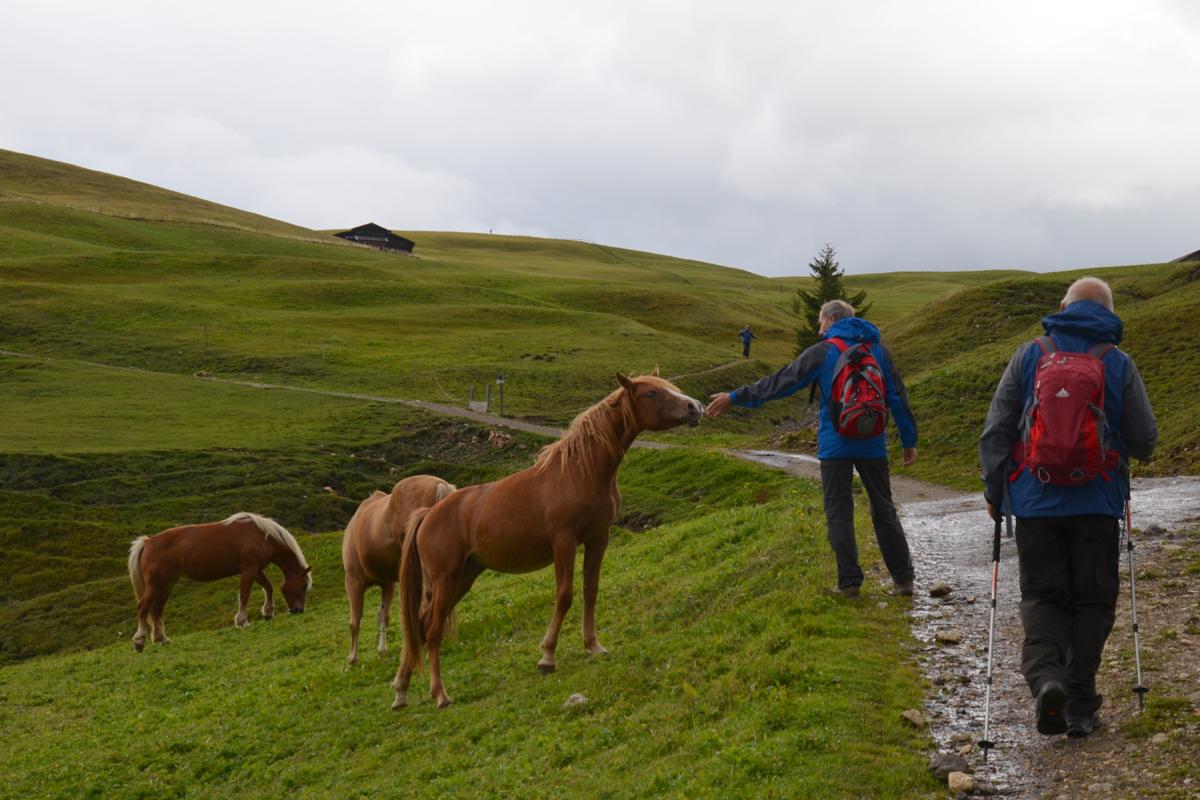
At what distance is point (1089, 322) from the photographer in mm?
7809

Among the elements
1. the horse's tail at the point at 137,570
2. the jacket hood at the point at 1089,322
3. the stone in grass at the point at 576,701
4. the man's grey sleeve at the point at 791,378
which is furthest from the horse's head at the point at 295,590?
the jacket hood at the point at 1089,322

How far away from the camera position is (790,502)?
2097cm

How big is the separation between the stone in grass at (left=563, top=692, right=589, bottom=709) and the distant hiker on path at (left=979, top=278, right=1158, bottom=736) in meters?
4.40

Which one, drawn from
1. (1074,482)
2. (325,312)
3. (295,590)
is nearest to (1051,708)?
(1074,482)

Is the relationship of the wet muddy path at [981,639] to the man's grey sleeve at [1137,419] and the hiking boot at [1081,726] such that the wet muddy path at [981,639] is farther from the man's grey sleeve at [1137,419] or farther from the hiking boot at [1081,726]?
the man's grey sleeve at [1137,419]

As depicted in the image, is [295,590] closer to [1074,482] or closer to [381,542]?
[381,542]

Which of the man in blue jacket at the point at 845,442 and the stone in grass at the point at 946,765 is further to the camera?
the man in blue jacket at the point at 845,442

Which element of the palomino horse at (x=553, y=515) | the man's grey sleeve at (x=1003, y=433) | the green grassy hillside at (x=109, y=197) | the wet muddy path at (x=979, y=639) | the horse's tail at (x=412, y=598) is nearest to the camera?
the wet muddy path at (x=979, y=639)

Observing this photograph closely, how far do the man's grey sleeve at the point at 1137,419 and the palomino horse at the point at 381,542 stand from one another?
9589mm

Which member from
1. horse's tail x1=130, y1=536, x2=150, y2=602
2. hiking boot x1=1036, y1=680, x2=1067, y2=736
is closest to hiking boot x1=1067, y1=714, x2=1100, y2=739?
hiking boot x1=1036, y1=680, x2=1067, y2=736

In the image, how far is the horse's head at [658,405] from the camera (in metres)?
11.0

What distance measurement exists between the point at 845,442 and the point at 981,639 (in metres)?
2.45

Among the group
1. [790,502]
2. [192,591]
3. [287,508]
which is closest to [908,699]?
[790,502]

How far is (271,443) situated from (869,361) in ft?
126
